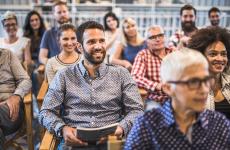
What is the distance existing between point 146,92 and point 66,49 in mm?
756

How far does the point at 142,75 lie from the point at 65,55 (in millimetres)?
668

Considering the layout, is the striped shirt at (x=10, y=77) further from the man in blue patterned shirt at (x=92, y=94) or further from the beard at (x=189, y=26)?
the beard at (x=189, y=26)

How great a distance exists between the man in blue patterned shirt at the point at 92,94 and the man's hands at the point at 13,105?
340 mm

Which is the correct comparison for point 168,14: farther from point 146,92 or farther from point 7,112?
point 7,112

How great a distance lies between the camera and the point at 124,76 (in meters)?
1.89

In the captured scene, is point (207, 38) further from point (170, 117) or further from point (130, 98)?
point (170, 117)

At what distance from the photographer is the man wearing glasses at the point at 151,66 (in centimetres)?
243

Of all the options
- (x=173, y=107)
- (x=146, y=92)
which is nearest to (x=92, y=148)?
(x=173, y=107)

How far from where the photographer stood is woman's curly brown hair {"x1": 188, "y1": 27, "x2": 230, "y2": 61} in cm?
174

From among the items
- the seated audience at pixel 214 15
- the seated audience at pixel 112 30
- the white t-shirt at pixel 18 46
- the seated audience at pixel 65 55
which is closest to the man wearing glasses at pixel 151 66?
the seated audience at pixel 65 55

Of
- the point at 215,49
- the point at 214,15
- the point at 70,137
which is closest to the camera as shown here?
the point at 70,137

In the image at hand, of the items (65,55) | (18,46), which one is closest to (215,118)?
(65,55)

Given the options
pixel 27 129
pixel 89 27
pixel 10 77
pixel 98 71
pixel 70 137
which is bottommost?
pixel 27 129

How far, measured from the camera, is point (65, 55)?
8.25 feet
